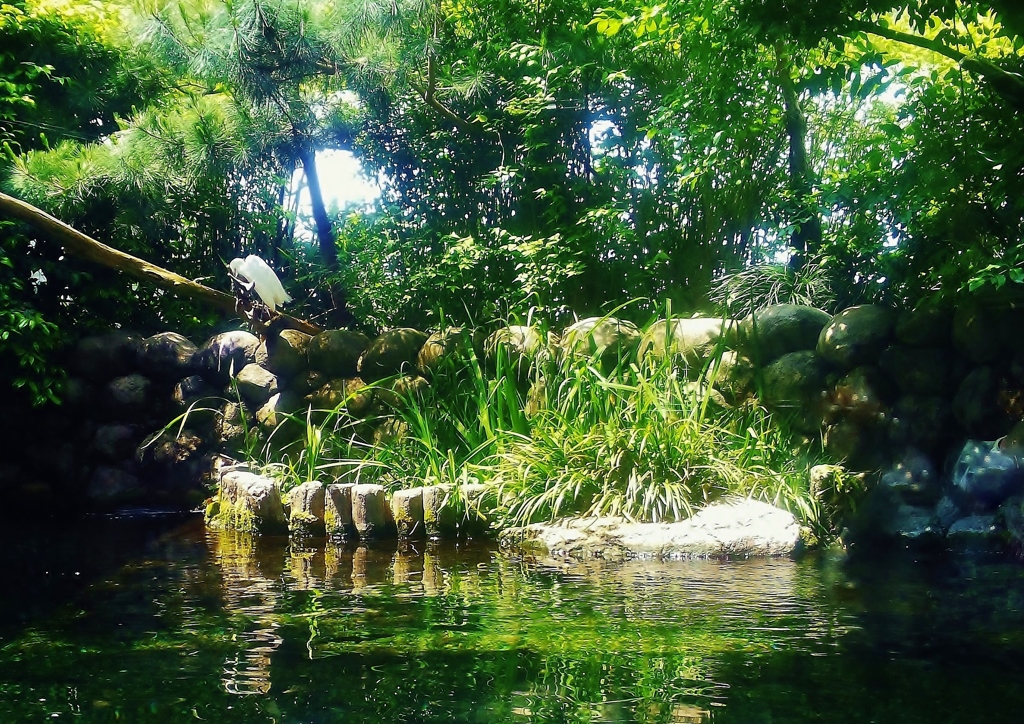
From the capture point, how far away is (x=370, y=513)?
4.84 metres

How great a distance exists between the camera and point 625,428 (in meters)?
4.85

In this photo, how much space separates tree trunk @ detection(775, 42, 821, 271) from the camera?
5957 mm

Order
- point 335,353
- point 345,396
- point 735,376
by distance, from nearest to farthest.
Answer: point 735,376 → point 345,396 → point 335,353

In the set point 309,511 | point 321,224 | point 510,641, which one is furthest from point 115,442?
point 510,641

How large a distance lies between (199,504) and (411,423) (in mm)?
2087

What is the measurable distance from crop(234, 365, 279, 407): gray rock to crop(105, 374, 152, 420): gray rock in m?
0.84

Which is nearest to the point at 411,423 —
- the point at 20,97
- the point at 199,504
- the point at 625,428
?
the point at 625,428

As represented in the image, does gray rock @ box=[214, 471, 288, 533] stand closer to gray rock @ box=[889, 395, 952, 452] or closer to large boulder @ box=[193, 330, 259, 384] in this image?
large boulder @ box=[193, 330, 259, 384]

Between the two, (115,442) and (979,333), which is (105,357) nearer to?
(115,442)

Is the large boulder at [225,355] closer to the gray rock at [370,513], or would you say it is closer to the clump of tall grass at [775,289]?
the gray rock at [370,513]

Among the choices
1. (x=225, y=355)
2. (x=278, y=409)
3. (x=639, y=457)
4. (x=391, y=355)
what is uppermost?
(x=225, y=355)

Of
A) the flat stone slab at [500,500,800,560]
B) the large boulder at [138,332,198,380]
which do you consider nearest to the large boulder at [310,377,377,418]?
the large boulder at [138,332,198,380]

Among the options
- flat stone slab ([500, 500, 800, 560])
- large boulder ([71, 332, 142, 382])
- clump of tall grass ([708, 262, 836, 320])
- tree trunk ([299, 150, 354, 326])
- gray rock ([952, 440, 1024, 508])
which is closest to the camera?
flat stone slab ([500, 500, 800, 560])

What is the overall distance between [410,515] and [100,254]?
316 cm
